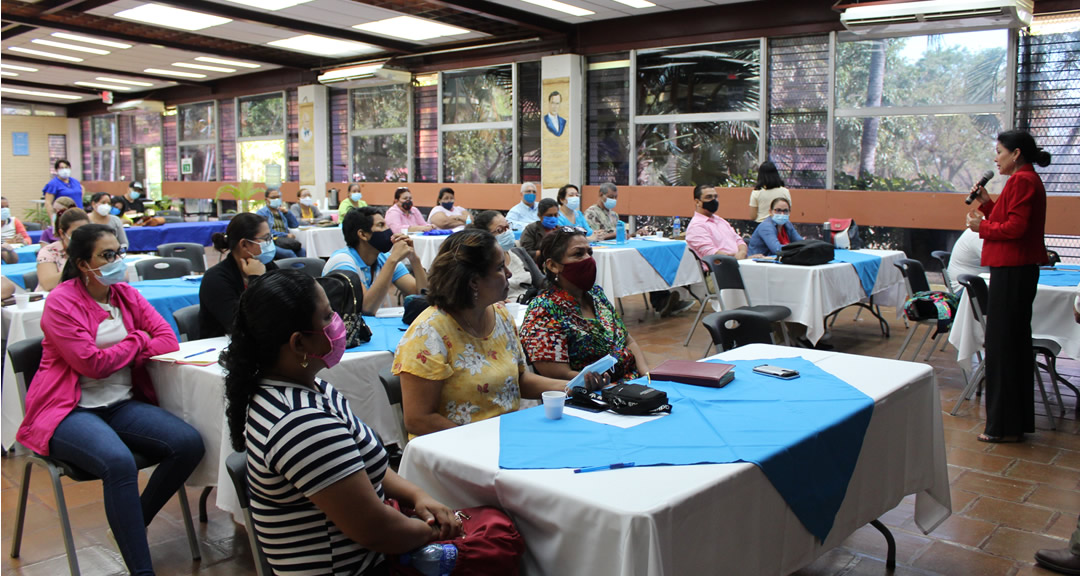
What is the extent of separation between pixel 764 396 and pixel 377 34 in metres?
11.2

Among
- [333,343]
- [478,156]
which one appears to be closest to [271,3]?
[478,156]

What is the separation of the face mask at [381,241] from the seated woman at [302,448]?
249 cm

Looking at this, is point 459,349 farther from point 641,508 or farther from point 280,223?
point 280,223

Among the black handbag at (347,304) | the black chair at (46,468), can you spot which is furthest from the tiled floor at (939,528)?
the black handbag at (347,304)

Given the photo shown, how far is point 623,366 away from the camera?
10.4 feet

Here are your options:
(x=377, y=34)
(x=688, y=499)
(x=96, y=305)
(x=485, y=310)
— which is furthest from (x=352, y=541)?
(x=377, y=34)

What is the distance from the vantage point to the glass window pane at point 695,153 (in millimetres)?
10555

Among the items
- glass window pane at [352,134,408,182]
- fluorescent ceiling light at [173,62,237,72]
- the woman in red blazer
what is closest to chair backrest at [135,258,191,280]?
the woman in red blazer

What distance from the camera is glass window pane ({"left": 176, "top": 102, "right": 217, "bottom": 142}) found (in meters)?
18.3

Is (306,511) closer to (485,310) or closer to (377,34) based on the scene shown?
(485,310)

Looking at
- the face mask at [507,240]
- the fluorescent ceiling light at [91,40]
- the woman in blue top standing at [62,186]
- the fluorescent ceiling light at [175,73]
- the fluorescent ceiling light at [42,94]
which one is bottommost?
the face mask at [507,240]

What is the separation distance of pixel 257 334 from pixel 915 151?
30.0 feet

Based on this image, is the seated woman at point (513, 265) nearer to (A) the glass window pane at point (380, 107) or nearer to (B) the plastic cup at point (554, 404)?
(B) the plastic cup at point (554, 404)

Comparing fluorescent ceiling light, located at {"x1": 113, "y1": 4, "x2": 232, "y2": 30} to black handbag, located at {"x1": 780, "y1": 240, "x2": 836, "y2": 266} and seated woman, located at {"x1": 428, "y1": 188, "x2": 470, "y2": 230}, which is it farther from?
black handbag, located at {"x1": 780, "y1": 240, "x2": 836, "y2": 266}
